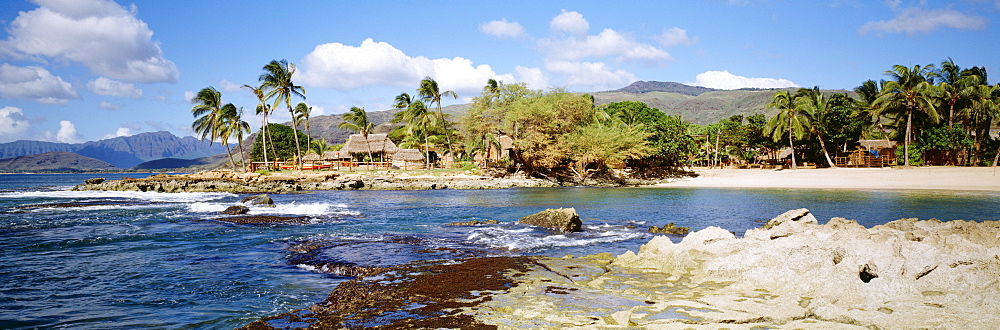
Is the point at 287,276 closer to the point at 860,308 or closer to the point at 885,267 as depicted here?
the point at 860,308

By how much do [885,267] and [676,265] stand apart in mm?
2983

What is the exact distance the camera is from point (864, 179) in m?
39.9

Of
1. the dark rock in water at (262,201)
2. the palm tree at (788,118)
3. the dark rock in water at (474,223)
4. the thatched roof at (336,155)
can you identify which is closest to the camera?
the dark rock in water at (474,223)

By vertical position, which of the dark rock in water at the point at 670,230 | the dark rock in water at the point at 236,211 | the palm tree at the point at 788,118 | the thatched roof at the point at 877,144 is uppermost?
the palm tree at the point at 788,118

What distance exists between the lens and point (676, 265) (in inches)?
356

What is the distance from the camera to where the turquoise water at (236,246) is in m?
7.34

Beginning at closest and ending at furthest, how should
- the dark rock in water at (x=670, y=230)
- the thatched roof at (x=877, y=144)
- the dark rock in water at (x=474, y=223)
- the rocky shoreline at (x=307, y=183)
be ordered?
1. the dark rock in water at (x=670, y=230)
2. the dark rock in water at (x=474, y=223)
3. the rocky shoreline at (x=307, y=183)
4. the thatched roof at (x=877, y=144)

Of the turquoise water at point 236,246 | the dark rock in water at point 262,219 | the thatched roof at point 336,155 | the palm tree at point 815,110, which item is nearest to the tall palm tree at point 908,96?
the palm tree at point 815,110

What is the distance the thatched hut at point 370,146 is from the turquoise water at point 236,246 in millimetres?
36851

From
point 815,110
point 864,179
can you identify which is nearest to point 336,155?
point 815,110

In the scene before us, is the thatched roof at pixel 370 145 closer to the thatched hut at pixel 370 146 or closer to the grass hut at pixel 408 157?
the thatched hut at pixel 370 146

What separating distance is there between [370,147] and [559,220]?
50.9 meters

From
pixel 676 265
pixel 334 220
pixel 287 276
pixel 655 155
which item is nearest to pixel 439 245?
pixel 287 276

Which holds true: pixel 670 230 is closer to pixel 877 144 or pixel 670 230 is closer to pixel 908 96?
pixel 908 96
